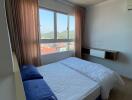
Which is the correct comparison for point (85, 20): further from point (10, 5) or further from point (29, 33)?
point (10, 5)

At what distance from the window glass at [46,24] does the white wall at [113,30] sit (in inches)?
64.9

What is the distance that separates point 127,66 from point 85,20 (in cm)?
234

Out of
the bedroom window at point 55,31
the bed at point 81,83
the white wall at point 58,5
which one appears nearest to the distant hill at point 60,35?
the bedroom window at point 55,31

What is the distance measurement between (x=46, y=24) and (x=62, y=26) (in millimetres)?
674

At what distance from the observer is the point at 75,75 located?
2.06 metres

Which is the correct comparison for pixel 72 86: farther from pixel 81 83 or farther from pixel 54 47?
pixel 54 47

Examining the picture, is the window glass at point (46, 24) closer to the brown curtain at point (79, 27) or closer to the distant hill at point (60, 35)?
the distant hill at point (60, 35)

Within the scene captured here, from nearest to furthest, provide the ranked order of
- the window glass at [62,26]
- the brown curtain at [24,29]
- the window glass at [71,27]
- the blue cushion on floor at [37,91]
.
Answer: the blue cushion on floor at [37,91] → the brown curtain at [24,29] → the window glass at [62,26] → the window glass at [71,27]

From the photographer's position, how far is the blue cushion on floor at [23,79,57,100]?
48.8 inches

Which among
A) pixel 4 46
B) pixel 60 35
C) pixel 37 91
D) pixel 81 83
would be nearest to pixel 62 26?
pixel 60 35

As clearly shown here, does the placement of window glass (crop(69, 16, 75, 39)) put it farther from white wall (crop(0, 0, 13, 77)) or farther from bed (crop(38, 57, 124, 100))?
white wall (crop(0, 0, 13, 77))

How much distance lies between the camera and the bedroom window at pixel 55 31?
10.1 ft

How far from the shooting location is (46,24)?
10.3 feet

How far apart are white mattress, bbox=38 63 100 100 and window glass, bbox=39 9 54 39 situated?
1411 mm
